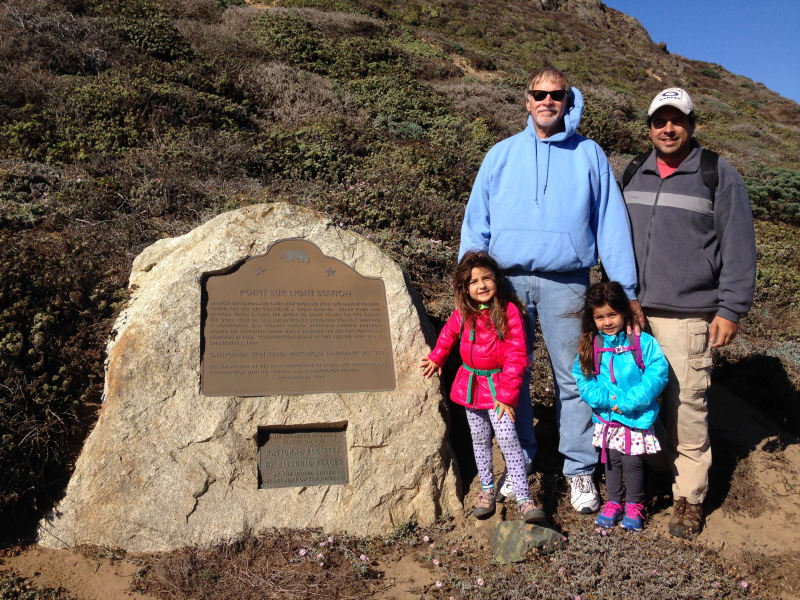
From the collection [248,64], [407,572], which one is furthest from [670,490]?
[248,64]

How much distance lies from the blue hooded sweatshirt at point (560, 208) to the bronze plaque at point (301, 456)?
136 centimetres

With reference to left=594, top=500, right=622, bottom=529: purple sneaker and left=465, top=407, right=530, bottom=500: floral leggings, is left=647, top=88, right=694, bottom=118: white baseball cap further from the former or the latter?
left=594, top=500, right=622, bottom=529: purple sneaker

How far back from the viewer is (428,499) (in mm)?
3338

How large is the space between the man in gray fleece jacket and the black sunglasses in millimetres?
496

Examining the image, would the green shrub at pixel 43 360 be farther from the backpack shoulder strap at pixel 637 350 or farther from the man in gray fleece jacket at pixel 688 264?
the man in gray fleece jacket at pixel 688 264

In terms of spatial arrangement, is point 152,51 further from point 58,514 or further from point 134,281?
point 58,514

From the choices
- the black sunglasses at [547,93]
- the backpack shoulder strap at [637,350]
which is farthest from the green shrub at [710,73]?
the backpack shoulder strap at [637,350]

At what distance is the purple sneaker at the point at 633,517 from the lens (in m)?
3.25

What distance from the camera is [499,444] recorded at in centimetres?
320

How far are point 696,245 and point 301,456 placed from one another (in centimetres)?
237

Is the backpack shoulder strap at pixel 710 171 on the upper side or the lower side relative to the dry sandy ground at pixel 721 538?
upper

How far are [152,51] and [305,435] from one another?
8.89 m

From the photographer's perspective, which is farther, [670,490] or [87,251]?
[87,251]

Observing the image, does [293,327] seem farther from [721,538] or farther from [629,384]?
[721,538]
